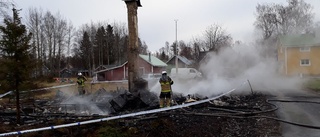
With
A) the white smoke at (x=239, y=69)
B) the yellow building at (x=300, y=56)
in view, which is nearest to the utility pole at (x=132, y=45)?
the white smoke at (x=239, y=69)

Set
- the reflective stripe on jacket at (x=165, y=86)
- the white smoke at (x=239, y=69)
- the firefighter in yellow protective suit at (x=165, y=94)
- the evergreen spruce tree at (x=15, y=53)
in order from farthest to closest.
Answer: the white smoke at (x=239, y=69)
the reflective stripe on jacket at (x=165, y=86)
the firefighter in yellow protective suit at (x=165, y=94)
the evergreen spruce tree at (x=15, y=53)

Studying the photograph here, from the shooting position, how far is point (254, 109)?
34.8 feet

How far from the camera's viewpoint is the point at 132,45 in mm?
14602

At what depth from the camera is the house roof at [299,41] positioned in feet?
113

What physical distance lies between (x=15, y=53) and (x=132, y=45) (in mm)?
6779

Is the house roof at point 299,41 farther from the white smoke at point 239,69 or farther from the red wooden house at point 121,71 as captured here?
the red wooden house at point 121,71

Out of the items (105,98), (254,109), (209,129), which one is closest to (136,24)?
(105,98)

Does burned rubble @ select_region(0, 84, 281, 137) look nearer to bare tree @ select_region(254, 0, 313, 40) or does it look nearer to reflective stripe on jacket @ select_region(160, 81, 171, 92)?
reflective stripe on jacket @ select_region(160, 81, 171, 92)

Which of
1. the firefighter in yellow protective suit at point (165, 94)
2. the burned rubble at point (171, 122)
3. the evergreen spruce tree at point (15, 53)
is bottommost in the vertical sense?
the burned rubble at point (171, 122)

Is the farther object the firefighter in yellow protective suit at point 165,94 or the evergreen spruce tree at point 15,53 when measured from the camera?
the firefighter in yellow protective suit at point 165,94

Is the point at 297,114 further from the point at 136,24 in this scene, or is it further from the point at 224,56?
the point at 224,56

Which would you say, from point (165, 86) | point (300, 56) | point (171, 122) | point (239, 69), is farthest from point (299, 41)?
point (171, 122)

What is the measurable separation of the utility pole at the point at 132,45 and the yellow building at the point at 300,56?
26742 millimetres

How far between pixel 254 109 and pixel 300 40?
3029cm
